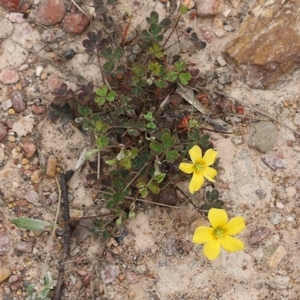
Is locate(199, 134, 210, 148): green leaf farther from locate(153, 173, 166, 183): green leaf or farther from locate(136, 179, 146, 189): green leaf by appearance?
locate(136, 179, 146, 189): green leaf

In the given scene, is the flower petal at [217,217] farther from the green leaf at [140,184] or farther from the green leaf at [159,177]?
the green leaf at [140,184]

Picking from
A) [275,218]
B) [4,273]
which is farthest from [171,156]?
[4,273]

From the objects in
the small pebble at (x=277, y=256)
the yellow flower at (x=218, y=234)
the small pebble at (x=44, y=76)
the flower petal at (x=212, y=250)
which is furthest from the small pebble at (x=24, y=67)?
the small pebble at (x=277, y=256)

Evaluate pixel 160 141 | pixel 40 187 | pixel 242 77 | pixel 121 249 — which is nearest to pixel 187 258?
pixel 121 249

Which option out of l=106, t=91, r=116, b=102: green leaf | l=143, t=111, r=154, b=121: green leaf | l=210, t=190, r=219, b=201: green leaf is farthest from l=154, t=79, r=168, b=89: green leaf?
l=210, t=190, r=219, b=201: green leaf

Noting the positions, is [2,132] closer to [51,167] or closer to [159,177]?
[51,167]

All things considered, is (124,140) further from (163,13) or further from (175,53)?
(163,13)
